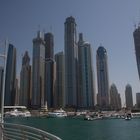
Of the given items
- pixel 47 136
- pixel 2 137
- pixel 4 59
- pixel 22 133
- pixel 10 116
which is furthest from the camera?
pixel 10 116

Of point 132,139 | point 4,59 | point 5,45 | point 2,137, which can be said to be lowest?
point 132,139

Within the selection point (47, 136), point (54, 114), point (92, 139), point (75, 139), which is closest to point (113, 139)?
point (92, 139)

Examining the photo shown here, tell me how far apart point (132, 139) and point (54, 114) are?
161m

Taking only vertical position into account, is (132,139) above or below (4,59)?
below

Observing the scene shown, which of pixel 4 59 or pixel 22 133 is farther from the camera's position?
pixel 4 59

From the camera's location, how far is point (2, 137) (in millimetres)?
10383

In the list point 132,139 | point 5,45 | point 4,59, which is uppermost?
point 5,45

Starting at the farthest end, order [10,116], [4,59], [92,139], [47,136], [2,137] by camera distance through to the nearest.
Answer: [10,116], [92,139], [4,59], [2,137], [47,136]

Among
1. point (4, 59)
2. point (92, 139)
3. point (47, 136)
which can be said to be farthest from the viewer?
point (92, 139)

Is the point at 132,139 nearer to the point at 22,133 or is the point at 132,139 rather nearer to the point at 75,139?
the point at 75,139

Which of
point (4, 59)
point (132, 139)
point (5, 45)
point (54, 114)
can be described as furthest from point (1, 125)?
point (54, 114)

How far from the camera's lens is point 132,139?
41875mm

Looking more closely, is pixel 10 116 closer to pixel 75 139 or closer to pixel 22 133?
pixel 75 139

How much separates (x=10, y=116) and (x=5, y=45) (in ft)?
640
